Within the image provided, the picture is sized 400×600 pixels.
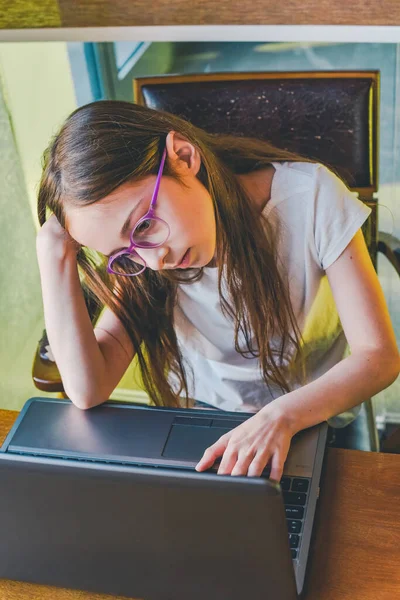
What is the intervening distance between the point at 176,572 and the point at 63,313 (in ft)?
1.73

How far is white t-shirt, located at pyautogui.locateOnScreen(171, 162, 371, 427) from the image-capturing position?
120 cm

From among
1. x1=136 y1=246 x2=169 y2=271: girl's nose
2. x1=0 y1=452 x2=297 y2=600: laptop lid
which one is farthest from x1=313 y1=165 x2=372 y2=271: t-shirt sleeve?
x1=0 y1=452 x2=297 y2=600: laptop lid

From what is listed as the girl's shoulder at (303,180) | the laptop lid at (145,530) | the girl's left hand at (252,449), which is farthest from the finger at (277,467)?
the girl's shoulder at (303,180)

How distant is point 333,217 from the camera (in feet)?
3.90

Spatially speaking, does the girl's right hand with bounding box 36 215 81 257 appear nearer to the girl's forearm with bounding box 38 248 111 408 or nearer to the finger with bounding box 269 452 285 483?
the girl's forearm with bounding box 38 248 111 408

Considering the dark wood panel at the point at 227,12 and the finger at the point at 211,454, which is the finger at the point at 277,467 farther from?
the dark wood panel at the point at 227,12

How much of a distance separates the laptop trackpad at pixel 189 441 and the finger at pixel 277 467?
88 mm

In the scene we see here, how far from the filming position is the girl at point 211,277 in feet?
3.28

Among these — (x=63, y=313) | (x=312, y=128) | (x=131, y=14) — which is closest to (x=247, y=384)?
(x=63, y=313)

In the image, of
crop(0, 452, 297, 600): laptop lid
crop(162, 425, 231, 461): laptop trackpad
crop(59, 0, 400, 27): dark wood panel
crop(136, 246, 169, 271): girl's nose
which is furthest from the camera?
crop(59, 0, 400, 27): dark wood panel

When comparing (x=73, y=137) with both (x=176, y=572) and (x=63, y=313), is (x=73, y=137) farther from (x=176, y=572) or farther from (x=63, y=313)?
(x=176, y=572)

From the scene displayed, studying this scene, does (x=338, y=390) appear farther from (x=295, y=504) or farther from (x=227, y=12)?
(x=227, y=12)

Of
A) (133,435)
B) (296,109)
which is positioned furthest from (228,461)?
(296,109)

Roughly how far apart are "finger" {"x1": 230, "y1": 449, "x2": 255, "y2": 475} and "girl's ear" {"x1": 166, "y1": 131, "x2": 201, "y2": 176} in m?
0.40
